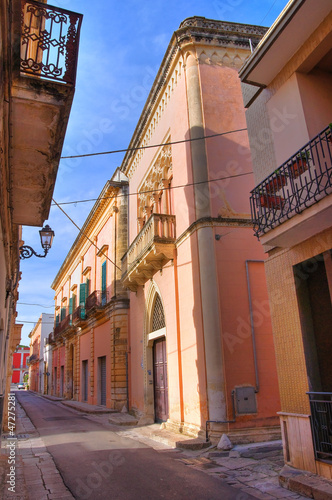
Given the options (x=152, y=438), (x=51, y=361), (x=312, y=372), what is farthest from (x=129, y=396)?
(x=51, y=361)

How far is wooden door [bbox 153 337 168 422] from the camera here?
39.2 ft

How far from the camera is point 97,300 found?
20312mm

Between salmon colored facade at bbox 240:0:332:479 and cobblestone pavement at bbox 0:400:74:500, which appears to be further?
salmon colored facade at bbox 240:0:332:479

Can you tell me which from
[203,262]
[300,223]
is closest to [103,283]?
[203,262]

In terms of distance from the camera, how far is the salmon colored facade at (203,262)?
29.3ft

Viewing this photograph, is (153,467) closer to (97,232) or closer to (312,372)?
(312,372)

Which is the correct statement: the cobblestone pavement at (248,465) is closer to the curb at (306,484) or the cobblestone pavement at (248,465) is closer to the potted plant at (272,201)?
the curb at (306,484)

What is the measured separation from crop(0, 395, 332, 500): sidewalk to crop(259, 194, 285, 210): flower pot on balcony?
12.6 feet

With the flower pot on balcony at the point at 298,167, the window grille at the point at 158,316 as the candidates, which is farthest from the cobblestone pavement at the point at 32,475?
the flower pot on balcony at the point at 298,167

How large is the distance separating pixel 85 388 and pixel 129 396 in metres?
8.97

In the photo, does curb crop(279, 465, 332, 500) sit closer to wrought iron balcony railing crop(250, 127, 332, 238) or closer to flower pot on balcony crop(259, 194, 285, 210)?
wrought iron balcony railing crop(250, 127, 332, 238)

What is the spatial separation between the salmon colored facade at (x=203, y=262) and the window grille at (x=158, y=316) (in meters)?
0.03

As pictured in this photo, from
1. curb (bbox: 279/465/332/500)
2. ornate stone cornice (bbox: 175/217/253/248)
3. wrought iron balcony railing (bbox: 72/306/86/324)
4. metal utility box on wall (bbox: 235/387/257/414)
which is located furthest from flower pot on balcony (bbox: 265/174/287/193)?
wrought iron balcony railing (bbox: 72/306/86/324)

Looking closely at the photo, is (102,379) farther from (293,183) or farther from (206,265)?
(293,183)
